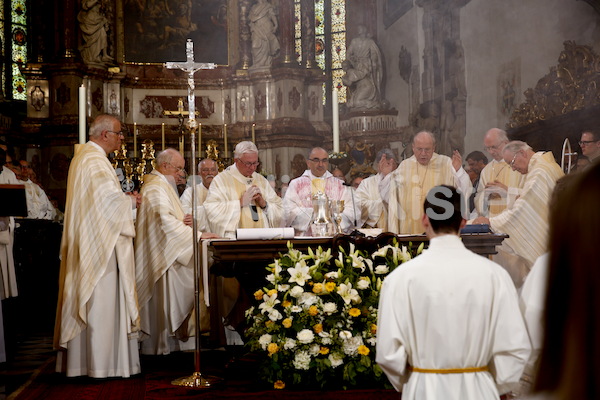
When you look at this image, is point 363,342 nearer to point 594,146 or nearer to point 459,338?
point 459,338

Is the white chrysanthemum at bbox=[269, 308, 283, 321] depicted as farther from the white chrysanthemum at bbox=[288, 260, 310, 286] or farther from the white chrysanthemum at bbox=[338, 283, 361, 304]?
the white chrysanthemum at bbox=[338, 283, 361, 304]

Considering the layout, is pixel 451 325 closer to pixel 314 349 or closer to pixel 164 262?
pixel 314 349

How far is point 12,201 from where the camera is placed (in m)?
4.84

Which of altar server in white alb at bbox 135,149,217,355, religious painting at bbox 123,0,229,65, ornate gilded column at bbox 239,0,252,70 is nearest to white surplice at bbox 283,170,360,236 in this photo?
altar server in white alb at bbox 135,149,217,355

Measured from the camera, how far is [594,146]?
21.7ft

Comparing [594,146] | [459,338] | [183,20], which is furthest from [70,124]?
[459,338]

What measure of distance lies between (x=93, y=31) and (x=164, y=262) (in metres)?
8.42

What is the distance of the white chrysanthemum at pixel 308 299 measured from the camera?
5.04 m

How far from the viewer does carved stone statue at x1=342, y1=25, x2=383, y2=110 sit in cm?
1496

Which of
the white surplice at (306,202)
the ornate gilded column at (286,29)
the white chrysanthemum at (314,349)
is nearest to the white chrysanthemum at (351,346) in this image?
the white chrysanthemum at (314,349)

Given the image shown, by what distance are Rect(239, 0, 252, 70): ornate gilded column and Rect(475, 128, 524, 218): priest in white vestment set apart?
7.69 meters

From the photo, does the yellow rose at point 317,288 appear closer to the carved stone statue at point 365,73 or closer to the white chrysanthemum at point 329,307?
the white chrysanthemum at point 329,307

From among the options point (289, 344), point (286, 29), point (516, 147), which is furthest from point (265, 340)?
point (286, 29)

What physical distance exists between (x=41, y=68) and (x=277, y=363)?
10593 mm
